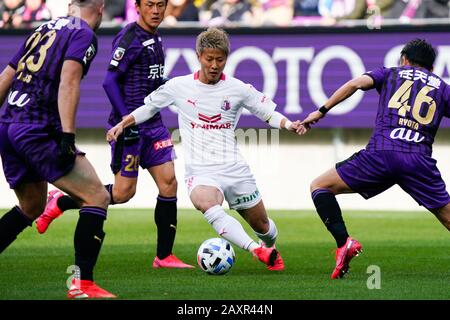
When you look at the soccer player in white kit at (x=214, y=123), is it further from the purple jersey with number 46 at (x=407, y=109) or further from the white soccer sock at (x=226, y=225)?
the purple jersey with number 46 at (x=407, y=109)

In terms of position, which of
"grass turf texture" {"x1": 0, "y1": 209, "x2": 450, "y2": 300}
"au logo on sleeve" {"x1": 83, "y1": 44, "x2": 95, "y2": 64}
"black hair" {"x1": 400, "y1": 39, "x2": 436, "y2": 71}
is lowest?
"grass turf texture" {"x1": 0, "y1": 209, "x2": 450, "y2": 300}

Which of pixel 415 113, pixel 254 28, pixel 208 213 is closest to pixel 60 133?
pixel 208 213

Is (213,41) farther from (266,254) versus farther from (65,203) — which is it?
(65,203)

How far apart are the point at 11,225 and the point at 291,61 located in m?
10.2

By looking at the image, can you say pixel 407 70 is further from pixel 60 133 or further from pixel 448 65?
pixel 448 65

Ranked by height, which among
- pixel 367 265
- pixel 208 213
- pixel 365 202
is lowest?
pixel 365 202

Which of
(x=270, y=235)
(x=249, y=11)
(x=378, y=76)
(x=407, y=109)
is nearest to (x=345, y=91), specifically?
(x=378, y=76)

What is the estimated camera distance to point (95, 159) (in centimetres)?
1952

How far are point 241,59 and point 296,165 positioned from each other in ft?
6.77

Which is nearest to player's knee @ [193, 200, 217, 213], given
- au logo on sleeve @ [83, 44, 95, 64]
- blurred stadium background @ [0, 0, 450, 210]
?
au logo on sleeve @ [83, 44, 95, 64]

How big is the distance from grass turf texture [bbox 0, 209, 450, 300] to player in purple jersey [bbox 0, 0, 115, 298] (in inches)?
20.2

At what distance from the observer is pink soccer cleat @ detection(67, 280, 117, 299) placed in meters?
7.93

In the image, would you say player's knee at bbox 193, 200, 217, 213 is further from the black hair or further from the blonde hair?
the black hair

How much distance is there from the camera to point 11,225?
8.94 meters
